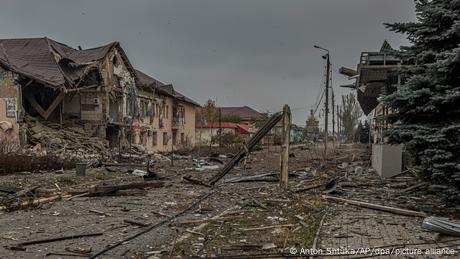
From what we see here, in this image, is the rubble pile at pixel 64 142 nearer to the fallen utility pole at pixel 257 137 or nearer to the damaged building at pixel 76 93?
the damaged building at pixel 76 93

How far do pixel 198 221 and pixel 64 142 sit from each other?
22.2 meters

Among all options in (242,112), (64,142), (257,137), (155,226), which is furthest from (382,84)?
(242,112)

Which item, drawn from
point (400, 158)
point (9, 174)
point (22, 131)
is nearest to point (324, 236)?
point (400, 158)

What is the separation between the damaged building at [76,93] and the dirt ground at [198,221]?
15.7 meters

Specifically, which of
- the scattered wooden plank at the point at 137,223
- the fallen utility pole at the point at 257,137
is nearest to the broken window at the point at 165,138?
the fallen utility pole at the point at 257,137

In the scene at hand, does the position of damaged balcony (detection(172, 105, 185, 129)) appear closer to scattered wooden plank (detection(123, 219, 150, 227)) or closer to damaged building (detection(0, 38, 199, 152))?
damaged building (detection(0, 38, 199, 152))

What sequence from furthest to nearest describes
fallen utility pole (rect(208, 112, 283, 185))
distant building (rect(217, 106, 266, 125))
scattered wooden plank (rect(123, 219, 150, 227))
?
distant building (rect(217, 106, 266, 125)) < fallen utility pole (rect(208, 112, 283, 185)) < scattered wooden plank (rect(123, 219, 150, 227))

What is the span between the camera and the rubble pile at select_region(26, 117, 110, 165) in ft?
87.8

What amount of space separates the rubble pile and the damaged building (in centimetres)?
57

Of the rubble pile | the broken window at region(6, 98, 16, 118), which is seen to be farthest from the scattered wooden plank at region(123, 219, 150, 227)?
the broken window at region(6, 98, 16, 118)

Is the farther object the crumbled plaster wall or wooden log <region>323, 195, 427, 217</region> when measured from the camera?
the crumbled plaster wall

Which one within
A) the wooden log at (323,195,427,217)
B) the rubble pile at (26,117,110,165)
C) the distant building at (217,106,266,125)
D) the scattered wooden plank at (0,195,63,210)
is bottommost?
the scattered wooden plank at (0,195,63,210)

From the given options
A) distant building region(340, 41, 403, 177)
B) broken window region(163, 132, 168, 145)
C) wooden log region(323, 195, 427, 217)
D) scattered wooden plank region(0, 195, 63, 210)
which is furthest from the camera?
broken window region(163, 132, 168, 145)

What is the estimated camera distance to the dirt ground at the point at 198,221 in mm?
6879
